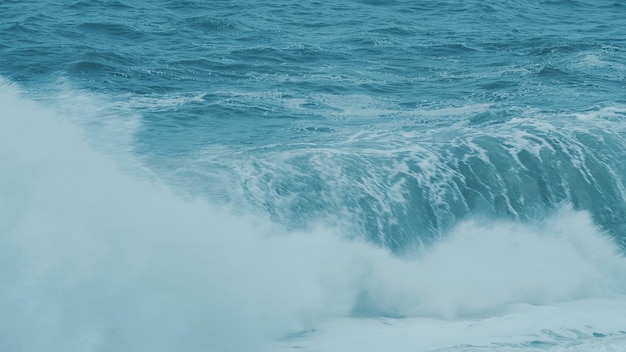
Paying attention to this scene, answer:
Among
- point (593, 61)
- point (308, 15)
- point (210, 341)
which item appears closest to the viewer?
point (210, 341)

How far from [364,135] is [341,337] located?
184 inches

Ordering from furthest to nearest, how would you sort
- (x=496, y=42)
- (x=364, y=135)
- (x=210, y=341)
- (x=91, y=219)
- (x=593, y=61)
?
(x=496, y=42), (x=593, y=61), (x=364, y=135), (x=91, y=219), (x=210, y=341)

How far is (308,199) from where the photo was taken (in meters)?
11.5

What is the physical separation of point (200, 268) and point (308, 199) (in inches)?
84.8

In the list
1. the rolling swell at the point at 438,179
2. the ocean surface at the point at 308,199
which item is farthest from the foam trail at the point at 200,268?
the rolling swell at the point at 438,179

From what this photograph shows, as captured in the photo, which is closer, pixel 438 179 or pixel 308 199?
pixel 308 199

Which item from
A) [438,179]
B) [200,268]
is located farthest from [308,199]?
[200,268]

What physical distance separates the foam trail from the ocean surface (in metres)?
0.03

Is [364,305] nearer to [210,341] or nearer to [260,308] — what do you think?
[260,308]

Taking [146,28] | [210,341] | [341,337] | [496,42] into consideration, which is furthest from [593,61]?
[210,341]

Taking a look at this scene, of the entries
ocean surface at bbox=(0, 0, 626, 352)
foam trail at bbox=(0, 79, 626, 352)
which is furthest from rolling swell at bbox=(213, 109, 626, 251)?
foam trail at bbox=(0, 79, 626, 352)

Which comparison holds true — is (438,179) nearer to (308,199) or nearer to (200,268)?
(308,199)

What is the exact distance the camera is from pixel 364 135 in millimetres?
13469

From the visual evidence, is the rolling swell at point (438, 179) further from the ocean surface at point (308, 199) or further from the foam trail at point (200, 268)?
the foam trail at point (200, 268)
